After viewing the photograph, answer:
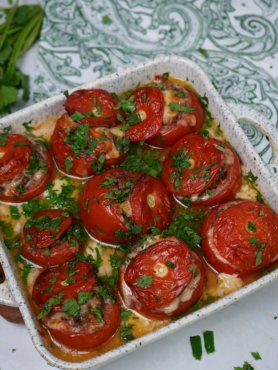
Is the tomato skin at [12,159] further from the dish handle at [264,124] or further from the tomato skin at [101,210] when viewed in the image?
the dish handle at [264,124]

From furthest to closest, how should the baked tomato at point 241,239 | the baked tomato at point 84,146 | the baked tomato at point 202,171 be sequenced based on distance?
the baked tomato at point 84,146
the baked tomato at point 202,171
the baked tomato at point 241,239

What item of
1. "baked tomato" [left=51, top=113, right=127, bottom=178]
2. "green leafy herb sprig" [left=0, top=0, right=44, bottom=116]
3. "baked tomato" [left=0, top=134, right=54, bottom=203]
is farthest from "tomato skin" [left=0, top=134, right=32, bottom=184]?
"green leafy herb sprig" [left=0, top=0, right=44, bottom=116]

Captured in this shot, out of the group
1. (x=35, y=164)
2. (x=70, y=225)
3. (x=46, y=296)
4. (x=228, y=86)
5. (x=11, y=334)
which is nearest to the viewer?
(x=46, y=296)

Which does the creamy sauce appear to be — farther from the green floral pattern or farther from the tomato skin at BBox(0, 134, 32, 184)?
the green floral pattern

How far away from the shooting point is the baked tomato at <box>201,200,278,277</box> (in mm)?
2631

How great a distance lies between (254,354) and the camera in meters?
3.10

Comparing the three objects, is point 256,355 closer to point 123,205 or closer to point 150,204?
point 150,204

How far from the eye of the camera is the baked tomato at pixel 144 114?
3.02 meters

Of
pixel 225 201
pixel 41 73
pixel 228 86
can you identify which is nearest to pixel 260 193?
pixel 225 201

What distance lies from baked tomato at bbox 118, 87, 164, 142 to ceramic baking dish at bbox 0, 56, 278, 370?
34 centimetres

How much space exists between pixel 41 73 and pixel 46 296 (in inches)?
95.4

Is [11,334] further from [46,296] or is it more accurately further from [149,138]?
[149,138]

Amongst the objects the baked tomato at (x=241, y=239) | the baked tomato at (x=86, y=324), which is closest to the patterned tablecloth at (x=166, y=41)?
the baked tomato at (x=241, y=239)

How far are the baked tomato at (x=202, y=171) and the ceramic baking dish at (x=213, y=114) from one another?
0.19 m
